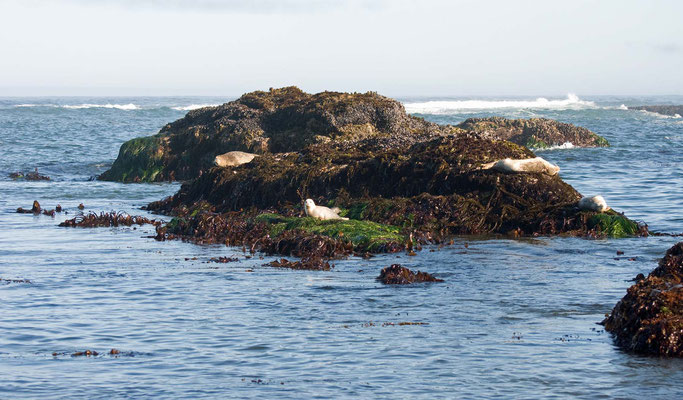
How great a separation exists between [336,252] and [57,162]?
1809cm

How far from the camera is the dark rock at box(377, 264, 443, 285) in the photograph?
32.2ft

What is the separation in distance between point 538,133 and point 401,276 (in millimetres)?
25480

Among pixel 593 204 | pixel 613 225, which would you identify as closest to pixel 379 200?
pixel 593 204

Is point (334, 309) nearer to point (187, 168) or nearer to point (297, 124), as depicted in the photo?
point (297, 124)

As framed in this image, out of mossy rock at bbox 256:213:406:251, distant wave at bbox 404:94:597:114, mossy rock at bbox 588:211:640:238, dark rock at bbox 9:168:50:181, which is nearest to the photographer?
mossy rock at bbox 256:213:406:251

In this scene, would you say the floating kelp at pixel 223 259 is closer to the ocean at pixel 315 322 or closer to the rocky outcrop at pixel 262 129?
the ocean at pixel 315 322

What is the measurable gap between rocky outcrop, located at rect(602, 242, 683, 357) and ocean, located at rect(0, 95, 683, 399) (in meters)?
0.16

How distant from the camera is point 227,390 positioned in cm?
627

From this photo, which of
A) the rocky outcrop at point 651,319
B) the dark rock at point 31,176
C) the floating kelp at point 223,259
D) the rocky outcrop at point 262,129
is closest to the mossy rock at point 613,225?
the rocky outcrop at point 651,319

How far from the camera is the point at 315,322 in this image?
823 cm

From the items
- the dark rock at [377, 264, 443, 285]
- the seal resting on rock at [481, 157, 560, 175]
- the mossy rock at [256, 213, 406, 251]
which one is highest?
the seal resting on rock at [481, 157, 560, 175]

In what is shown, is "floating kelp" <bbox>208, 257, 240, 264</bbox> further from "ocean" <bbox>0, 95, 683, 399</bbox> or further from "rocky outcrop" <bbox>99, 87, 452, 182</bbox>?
"rocky outcrop" <bbox>99, 87, 452, 182</bbox>

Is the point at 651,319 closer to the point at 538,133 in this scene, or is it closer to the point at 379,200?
the point at 379,200

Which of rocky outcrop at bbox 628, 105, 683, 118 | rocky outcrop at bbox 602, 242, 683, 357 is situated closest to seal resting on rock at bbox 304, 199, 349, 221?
rocky outcrop at bbox 602, 242, 683, 357
